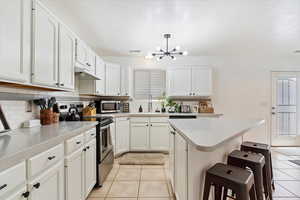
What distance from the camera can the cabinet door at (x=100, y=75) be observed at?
154 inches

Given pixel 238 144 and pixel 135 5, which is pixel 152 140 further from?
pixel 135 5

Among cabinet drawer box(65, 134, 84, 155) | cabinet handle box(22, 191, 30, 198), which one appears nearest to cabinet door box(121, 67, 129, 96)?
cabinet drawer box(65, 134, 84, 155)

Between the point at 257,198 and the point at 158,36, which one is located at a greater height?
the point at 158,36

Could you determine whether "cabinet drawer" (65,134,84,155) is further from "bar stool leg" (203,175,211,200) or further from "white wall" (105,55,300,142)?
"white wall" (105,55,300,142)

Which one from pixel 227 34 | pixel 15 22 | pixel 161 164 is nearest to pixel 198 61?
pixel 227 34

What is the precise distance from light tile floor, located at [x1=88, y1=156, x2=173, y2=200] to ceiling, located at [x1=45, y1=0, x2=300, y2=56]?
8.06ft

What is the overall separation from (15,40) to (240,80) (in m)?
5.05

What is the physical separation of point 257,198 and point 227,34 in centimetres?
278

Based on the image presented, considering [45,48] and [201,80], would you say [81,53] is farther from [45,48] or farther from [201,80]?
[201,80]

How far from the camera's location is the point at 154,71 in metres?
5.23

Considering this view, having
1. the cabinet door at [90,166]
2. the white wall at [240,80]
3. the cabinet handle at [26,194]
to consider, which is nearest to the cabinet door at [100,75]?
the white wall at [240,80]

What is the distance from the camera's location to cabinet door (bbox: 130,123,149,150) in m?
4.43

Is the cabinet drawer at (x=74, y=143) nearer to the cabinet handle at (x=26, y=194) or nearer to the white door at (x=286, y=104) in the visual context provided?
the cabinet handle at (x=26, y=194)

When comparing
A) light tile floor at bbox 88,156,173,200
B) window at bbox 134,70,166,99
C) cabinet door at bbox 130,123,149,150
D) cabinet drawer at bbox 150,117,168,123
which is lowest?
light tile floor at bbox 88,156,173,200
